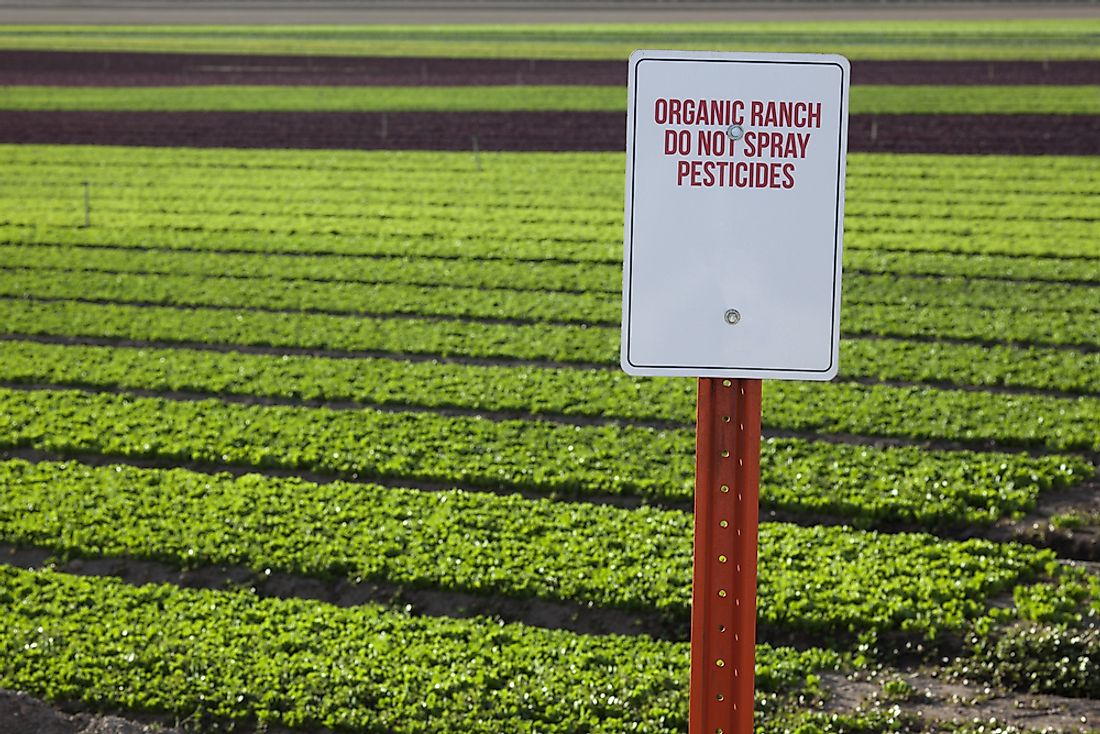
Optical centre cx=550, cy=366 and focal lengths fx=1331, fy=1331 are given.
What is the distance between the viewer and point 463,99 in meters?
35.4

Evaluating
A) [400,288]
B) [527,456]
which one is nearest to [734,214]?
[527,456]

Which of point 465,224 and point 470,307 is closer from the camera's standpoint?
point 470,307

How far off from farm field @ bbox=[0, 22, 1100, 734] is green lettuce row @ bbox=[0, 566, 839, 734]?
0.02m

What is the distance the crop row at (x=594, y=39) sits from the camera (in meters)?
47.7

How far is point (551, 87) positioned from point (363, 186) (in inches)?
601

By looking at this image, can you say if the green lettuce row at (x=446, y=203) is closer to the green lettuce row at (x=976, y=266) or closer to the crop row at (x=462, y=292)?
the green lettuce row at (x=976, y=266)

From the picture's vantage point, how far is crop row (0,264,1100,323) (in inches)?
611

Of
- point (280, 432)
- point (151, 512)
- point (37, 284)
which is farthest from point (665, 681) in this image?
point (37, 284)

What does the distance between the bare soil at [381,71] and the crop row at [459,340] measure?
24782mm

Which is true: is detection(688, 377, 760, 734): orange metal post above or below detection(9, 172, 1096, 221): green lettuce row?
below

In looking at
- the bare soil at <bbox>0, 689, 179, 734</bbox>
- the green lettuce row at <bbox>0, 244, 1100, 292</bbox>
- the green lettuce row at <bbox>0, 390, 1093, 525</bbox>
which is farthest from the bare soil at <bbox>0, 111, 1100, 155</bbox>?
the bare soil at <bbox>0, 689, 179, 734</bbox>

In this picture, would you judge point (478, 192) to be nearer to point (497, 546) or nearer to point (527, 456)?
point (527, 456)

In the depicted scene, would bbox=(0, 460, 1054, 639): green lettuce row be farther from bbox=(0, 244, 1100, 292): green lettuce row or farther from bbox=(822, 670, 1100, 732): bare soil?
bbox=(0, 244, 1100, 292): green lettuce row

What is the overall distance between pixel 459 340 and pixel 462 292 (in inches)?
86.5
